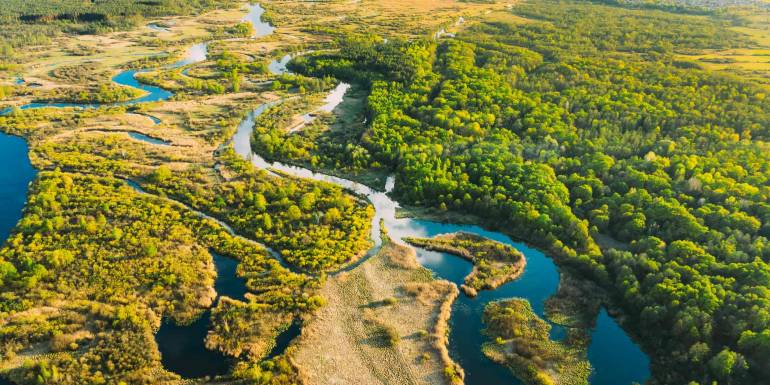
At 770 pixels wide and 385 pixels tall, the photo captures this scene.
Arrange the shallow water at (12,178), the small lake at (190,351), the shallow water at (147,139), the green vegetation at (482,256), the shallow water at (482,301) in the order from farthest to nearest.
A: the shallow water at (147,139) < the shallow water at (12,178) < the green vegetation at (482,256) < the shallow water at (482,301) < the small lake at (190,351)

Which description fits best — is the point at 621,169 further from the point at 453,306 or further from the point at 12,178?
the point at 12,178

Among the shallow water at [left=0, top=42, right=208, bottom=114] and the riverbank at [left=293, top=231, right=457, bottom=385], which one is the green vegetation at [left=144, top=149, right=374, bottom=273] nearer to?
the riverbank at [left=293, top=231, right=457, bottom=385]

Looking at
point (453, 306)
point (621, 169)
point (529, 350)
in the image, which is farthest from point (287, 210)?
point (621, 169)

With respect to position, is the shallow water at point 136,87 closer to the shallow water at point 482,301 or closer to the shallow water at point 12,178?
the shallow water at point 12,178

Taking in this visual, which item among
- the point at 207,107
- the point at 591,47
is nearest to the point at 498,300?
the point at 207,107

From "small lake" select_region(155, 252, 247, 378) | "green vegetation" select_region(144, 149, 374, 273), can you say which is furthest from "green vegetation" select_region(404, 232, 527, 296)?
"small lake" select_region(155, 252, 247, 378)

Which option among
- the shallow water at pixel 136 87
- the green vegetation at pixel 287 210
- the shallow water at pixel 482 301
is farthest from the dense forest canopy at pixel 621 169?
the shallow water at pixel 136 87

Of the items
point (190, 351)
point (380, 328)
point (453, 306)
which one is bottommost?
point (190, 351)
